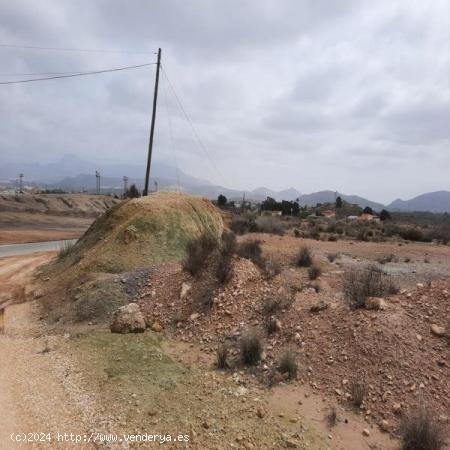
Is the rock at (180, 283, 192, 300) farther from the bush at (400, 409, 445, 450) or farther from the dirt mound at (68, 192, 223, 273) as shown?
the bush at (400, 409, 445, 450)

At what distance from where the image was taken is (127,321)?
8477mm

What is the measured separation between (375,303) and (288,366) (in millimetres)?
2231

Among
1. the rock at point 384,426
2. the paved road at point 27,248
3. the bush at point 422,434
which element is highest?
the bush at point 422,434

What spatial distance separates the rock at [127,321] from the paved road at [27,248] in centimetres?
1487

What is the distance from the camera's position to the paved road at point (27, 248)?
2202 cm

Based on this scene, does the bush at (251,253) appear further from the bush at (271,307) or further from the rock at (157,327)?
the rock at (157,327)

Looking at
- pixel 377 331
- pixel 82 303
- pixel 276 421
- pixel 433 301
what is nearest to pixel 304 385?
pixel 276 421

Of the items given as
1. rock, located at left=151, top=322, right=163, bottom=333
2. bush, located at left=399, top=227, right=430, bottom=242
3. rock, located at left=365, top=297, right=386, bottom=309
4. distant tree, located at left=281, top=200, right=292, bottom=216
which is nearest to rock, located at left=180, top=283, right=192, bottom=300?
rock, located at left=151, top=322, right=163, bottom=333

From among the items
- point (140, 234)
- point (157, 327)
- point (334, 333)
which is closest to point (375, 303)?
point (334, 333)

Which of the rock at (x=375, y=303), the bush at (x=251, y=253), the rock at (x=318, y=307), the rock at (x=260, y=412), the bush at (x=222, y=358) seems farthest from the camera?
the bush at (x=251, y=253)

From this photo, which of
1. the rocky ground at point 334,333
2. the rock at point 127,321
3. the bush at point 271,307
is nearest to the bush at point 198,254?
the rocky ground at point 334,333

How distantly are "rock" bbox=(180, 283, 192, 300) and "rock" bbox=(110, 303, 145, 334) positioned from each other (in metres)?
1.15

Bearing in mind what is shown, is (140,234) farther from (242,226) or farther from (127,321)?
(242,226)

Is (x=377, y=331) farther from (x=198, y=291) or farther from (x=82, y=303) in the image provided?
(x=82, y=303)
